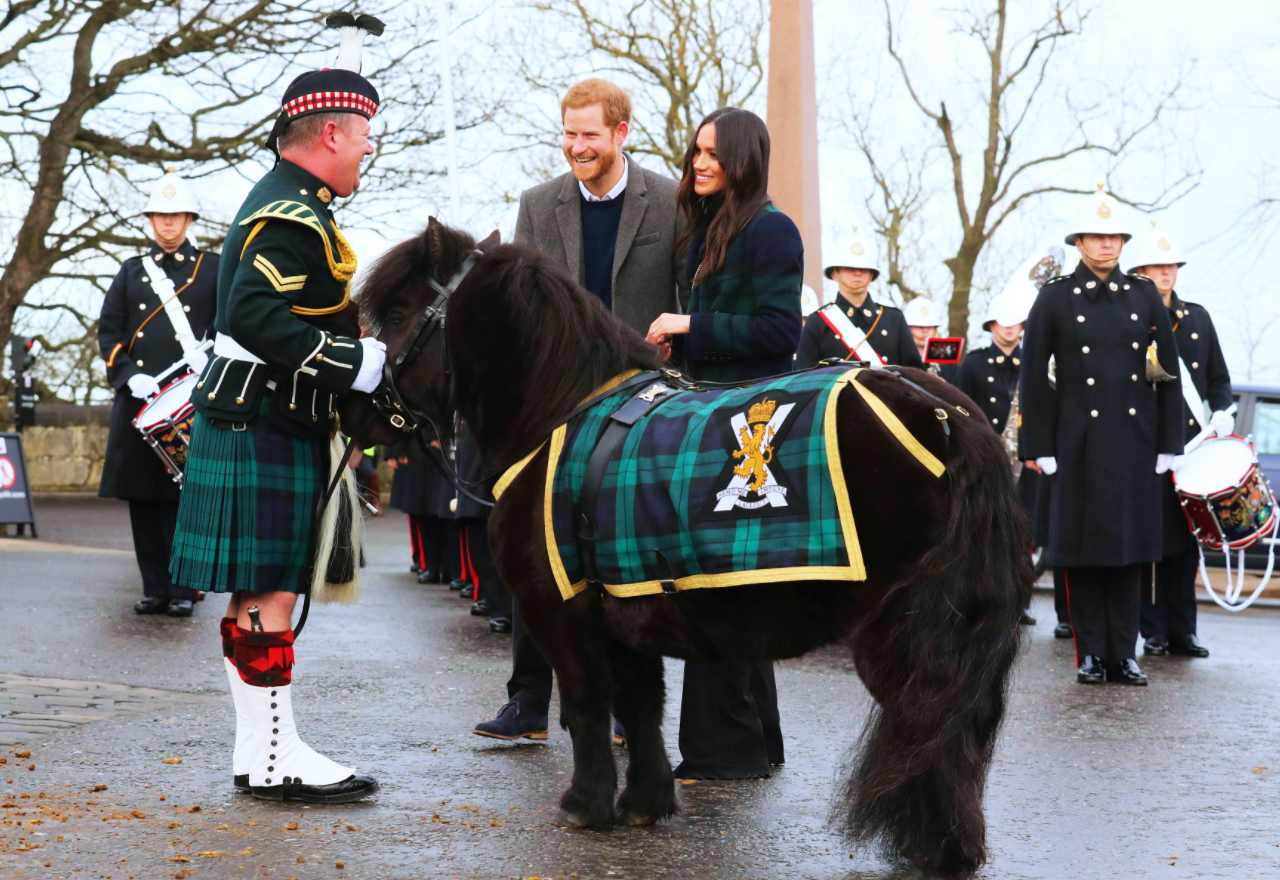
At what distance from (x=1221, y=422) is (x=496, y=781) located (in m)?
6.14

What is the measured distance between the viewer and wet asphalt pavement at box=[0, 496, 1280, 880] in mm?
3646

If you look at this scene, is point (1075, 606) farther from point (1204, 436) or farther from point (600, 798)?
point (600, 798)

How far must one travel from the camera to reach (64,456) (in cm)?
2000

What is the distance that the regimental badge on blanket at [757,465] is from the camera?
3418 millimetres

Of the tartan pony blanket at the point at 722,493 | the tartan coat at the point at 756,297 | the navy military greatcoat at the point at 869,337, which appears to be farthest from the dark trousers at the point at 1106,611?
the tartan pony blanket at the point at 722,493

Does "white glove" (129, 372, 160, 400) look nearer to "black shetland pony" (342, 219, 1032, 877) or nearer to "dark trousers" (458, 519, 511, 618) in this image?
"dark trousers" (458, 519, 511, 618)

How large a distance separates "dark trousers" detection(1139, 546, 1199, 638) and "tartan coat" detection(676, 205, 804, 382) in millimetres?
4754

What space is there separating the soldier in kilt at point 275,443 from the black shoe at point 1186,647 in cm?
582

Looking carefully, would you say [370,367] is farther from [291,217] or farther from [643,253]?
[643,253]

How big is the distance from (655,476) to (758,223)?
3.85ft

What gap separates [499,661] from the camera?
7.11 m

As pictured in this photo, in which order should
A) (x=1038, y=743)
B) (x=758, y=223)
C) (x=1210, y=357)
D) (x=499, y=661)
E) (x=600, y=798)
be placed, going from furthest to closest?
(x=1210, y=357), (x=499, y=661), (x=1038, y=743), (x=758, y=223), (x=600, y=798)

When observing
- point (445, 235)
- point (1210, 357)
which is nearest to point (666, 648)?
point (445, 235)

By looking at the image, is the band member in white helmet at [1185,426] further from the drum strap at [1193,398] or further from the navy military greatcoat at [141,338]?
the navy military greatcoat at [141,338]
